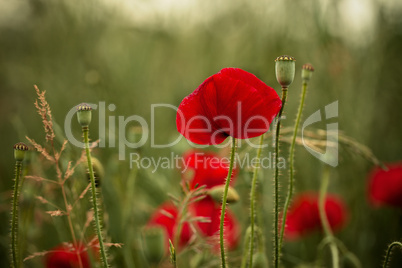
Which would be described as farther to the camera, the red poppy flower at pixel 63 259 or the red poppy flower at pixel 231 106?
the red poppy flower at pixel 63 259

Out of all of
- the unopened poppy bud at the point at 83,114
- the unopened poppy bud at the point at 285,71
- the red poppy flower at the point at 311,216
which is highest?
the unopened poppy bud at the point at 285,71

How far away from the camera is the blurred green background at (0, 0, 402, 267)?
4.07 feet

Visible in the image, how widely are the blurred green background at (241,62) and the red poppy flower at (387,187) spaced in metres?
0.08

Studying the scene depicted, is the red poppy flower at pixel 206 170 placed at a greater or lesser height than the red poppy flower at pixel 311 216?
greater

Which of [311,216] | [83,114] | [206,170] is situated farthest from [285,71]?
[311,216]

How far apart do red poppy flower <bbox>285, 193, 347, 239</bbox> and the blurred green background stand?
5 cm

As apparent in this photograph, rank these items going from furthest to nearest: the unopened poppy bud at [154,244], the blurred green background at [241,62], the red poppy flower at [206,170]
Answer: the blurred green background at [241,62] < the red poppy flower at [206,170] < the unopened poppy bud at [154,244]

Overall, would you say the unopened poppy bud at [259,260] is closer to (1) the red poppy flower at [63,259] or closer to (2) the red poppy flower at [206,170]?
(2) the red poppy flower at [206,170]

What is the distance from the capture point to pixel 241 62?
1.54m

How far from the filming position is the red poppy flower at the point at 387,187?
3.47 ft

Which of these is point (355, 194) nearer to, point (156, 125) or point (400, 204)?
point (400, 204)

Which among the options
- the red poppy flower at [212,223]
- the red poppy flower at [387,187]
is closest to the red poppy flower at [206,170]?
the red poppy flower at [212,223]

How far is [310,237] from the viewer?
3.99ft

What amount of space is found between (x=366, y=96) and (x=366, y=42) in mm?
178
